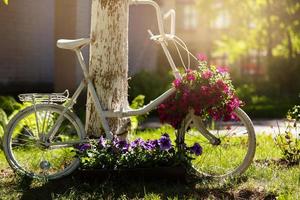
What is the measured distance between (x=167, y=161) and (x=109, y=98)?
900 mm

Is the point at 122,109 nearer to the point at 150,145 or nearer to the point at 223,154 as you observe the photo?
the point at 150,145

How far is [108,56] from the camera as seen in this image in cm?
644

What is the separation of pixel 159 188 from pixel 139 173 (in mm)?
275

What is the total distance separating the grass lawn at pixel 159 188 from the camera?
555 centimetres

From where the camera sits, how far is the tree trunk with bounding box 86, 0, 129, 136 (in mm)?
6422

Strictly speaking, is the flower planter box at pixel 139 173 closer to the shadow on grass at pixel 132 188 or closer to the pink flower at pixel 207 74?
the shadow on grass at pixel 132 188

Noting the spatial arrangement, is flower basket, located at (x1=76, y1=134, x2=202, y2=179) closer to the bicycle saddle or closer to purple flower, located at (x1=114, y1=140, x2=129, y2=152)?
purple flower, located at (x1=114, y1=140, x2=129, y2=152)

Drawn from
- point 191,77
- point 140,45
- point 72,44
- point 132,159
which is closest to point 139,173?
point 132,159

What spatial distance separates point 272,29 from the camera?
74.1ft

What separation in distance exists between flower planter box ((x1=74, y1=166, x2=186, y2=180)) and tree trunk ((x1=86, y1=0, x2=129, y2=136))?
663mm

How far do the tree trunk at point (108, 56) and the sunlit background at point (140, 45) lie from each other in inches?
329

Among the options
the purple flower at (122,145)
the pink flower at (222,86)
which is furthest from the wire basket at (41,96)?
the pink flower at (222,86)

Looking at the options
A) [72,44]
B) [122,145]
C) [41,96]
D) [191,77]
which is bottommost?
[122,145]

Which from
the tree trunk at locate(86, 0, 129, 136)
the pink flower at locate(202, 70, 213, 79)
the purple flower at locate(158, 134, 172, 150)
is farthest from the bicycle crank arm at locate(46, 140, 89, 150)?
the pink flower at locate(202, 70, 213, 79)
